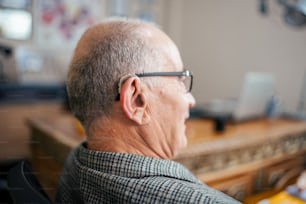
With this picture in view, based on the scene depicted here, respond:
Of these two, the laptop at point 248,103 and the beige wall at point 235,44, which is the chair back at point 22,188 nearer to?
the laptop at point 248,103

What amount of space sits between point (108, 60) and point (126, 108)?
0.09 meters

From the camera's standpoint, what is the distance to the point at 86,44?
556 millimetres

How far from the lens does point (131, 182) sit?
0.50 m

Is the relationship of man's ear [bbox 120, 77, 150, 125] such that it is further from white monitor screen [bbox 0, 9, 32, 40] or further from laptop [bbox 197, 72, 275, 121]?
white monitor screen [bbox 0, 9, 32, 40]

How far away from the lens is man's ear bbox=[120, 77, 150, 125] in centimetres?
53

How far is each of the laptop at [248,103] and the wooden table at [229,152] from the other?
7 cm

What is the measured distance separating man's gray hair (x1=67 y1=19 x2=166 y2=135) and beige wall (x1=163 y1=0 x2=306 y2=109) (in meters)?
1.77

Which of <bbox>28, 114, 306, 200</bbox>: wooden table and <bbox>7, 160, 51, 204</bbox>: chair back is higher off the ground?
<bbox>7, 160, 51, 204</bbox>: chair back

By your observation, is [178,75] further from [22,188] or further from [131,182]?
[22,188]

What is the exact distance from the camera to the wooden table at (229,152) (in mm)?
1232

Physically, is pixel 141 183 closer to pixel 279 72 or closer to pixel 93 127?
pixel 93 127

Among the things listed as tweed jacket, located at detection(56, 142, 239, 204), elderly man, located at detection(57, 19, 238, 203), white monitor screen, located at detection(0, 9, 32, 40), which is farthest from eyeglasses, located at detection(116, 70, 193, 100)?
white monitor screen, located at detection(0, 9, 32, 40)

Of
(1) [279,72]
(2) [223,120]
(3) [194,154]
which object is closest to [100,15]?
(1) [279,72]

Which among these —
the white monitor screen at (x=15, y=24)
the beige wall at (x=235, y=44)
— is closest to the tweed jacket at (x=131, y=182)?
the beige wall at (x=235, y=44)
